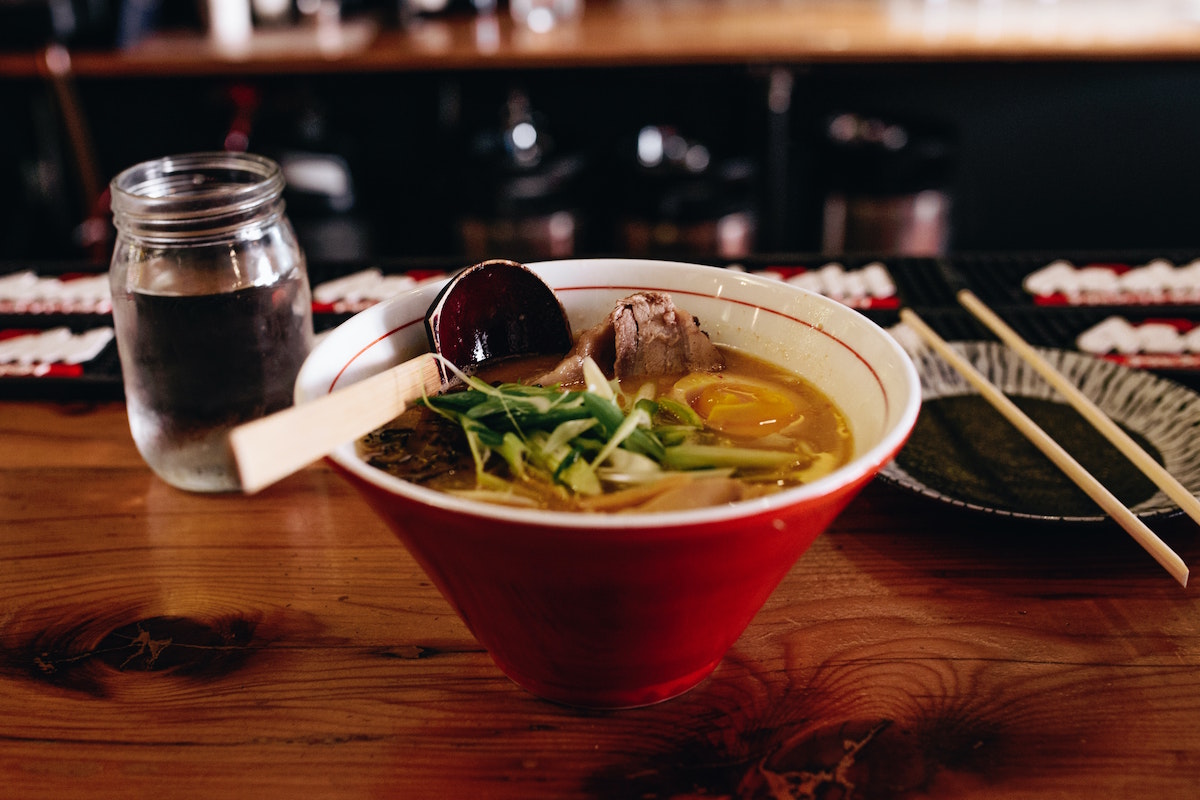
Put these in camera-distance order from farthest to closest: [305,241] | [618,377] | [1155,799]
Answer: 1. [305,241]
2. [618,377]
3. [1155,799]

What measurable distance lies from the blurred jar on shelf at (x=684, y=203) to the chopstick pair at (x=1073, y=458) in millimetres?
2197

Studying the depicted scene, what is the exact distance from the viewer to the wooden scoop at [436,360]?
719mm

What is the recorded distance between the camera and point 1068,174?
484 centimetres

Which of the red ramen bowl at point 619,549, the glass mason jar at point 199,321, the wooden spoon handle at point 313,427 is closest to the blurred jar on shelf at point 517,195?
the glass mason jar at point 199,321

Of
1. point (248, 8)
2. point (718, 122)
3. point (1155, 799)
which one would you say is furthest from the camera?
point (718, 122)

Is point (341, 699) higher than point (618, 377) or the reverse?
the reverse

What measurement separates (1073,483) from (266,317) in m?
1.09

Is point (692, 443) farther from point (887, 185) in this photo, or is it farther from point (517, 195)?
point (887, 185)

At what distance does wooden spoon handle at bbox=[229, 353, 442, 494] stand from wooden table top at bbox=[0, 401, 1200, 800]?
268 mm

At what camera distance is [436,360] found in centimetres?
105

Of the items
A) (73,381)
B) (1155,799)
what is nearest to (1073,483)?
(1155,799)

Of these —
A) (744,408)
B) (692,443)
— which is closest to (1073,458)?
(744,408)

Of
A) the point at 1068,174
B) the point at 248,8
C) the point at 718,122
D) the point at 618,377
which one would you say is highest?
the point at 248,8

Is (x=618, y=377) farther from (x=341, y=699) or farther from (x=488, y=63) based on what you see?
(x=488, y=63)
